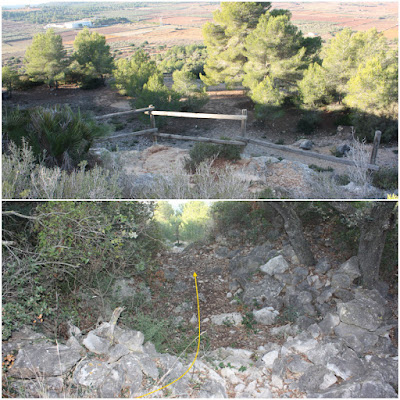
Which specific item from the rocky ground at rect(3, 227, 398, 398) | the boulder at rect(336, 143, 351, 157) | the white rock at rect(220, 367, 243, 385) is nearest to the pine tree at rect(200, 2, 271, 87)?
the boulder at rect(336, 143, 351, 157)

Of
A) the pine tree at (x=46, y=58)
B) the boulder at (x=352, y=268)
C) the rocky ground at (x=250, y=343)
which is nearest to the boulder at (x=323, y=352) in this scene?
the rocky ground at (x=250, y=343)

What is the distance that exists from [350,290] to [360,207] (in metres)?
1.03

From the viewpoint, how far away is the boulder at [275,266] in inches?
191

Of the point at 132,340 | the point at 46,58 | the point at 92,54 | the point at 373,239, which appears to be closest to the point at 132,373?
the point at 132,340

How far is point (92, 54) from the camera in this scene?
42.6ft

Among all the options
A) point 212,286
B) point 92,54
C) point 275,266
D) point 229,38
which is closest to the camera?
point 275,266

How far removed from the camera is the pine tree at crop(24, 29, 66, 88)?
11648mm

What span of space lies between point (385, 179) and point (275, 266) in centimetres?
233

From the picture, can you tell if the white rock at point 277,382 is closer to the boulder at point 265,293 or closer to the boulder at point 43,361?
the boulder at point 265,293

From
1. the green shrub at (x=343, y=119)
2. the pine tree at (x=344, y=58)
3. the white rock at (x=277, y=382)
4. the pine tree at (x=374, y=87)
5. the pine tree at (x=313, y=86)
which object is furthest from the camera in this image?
the green shrub at (x=343, y=119)

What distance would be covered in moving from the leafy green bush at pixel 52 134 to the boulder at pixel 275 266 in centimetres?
274

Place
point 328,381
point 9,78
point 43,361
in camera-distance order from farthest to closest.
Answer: point 9,78 < point 328,381 < point 43,361

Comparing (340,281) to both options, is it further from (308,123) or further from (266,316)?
(308,123)

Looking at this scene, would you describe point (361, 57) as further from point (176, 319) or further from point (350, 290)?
point (176, 319)
